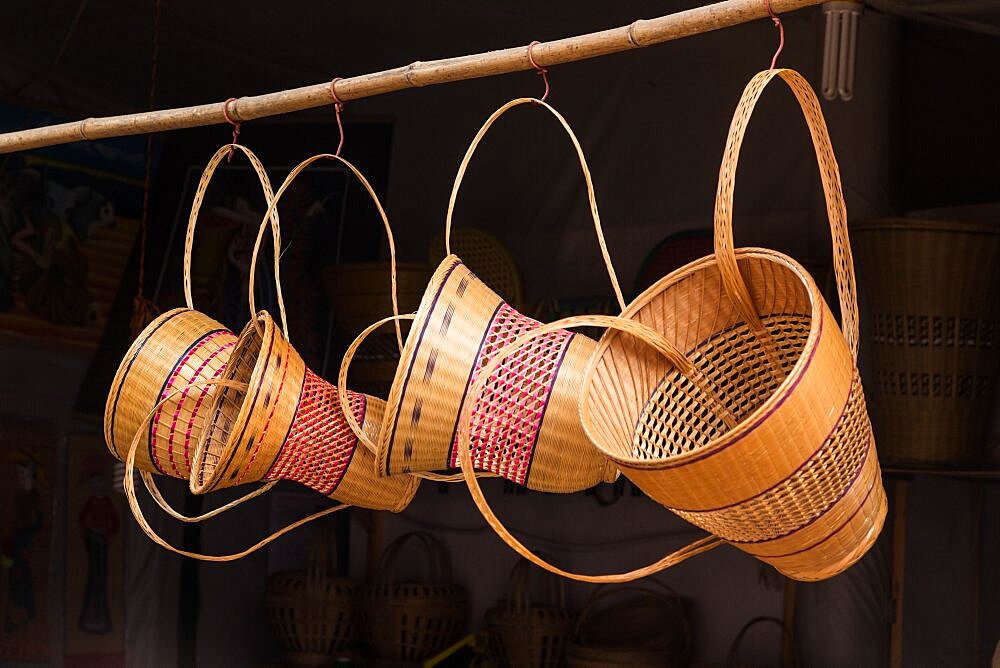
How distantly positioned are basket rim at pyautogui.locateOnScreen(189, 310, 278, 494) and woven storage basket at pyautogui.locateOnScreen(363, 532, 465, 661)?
2.12 metres

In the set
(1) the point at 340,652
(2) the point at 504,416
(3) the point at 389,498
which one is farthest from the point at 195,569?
(2) the point at 504,416

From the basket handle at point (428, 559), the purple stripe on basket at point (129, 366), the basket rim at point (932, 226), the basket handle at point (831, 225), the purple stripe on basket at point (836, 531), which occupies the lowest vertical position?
the basket handle at point (428, 559)

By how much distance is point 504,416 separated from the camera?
160cm

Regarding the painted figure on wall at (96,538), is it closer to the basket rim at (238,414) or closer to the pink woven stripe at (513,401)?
the basket rim at (238,414)

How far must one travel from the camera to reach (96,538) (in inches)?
166

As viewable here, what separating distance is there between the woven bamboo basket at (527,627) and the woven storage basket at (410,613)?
9.2 inches

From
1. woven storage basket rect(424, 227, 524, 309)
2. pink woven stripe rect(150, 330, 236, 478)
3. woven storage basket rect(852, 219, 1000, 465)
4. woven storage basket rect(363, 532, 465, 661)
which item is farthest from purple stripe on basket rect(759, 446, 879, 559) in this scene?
woven storage basket rect(363, 532, 465, 661)

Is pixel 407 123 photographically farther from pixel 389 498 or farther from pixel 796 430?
pixel 796 430

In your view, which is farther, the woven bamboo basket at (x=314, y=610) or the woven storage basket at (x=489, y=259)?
the woven bamboo basket at (x=314, y=610)

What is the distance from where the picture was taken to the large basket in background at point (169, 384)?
1902 millimetres

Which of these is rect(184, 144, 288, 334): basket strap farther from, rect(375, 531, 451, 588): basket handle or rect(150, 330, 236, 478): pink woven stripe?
rect(375, 531, 451, 588): basket handle

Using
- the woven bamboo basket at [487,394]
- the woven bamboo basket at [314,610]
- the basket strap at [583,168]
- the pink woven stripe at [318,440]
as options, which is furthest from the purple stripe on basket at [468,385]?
the woven bamboo basket at [314,610]

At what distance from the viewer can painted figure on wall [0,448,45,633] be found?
157 inches

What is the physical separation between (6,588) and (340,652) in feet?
3.50
